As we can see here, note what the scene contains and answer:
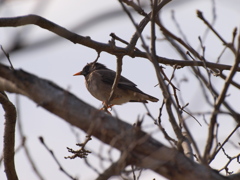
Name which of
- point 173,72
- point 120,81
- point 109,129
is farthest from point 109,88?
point 109,129

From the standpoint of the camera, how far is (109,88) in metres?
9.27

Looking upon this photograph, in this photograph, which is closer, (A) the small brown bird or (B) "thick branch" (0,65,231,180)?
(B) "thick branch" (0,65,231,180)

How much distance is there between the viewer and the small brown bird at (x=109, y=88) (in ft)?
29.5

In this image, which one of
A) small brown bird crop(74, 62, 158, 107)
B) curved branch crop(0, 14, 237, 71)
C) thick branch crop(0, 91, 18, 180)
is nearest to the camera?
curved branch crop(0, 14, 237, 71)

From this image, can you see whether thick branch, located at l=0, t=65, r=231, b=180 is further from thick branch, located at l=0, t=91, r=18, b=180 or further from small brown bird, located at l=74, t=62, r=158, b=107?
small brown bird, located at l=74, t=62, r=158, b=107

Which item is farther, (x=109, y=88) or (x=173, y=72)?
(x=109, y=88)

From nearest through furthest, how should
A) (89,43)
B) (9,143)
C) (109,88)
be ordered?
(89,43)
(9,143)
(109,88)

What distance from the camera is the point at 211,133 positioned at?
3.08 metres

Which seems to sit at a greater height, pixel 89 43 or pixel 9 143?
pixel 89 43

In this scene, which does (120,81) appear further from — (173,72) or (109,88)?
(173,72)

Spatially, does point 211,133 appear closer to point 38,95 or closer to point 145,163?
point 145,163

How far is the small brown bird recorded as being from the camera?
354 inches

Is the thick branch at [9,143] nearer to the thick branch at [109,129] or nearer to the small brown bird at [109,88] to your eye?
the thick branch at [109,129]

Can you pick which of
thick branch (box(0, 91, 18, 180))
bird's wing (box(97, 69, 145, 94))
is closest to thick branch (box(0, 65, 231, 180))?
thick branch (box(0, 91, 18, 180))
